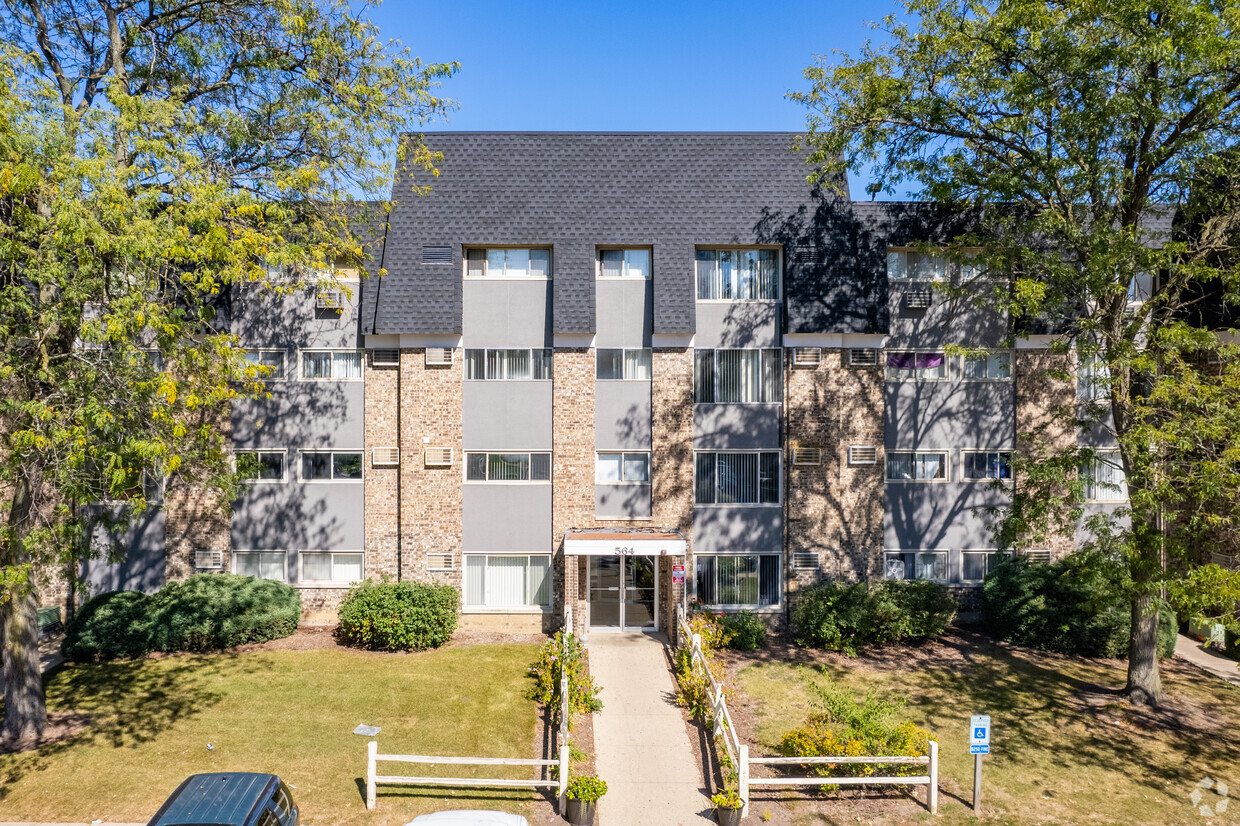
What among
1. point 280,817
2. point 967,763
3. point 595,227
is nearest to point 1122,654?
point 967,763

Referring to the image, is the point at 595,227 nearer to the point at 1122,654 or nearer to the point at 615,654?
the point at 615,654

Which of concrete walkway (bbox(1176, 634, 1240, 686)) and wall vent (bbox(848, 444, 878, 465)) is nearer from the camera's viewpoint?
concrete walkway (bbox(1176, 634, 1240, 686))

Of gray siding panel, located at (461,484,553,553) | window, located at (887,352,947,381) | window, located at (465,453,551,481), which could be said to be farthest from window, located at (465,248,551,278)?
window, located at (887,352,947,381)

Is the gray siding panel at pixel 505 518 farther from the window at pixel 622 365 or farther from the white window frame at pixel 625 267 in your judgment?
the white window frame at pixel 625 267

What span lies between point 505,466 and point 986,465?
42.9ft

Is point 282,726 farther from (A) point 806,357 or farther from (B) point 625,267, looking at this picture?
(A) point 806,357

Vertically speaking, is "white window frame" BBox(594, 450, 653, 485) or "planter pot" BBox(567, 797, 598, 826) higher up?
"white window frame" BBox(594, 450, 653, 485)

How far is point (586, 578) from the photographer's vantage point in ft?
57.3

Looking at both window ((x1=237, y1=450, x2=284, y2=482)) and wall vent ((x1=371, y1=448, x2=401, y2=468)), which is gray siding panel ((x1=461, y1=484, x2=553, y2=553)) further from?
window ((x1=237, y1=450, x2=284, y2=482))

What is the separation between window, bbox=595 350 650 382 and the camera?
57.9ft

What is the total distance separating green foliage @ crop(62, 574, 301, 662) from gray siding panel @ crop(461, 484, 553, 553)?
4848mm

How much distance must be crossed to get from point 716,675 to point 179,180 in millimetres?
13354

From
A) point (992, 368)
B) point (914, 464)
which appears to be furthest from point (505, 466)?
point (992, 368)

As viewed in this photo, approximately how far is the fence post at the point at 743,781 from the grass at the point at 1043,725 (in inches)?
41.3
